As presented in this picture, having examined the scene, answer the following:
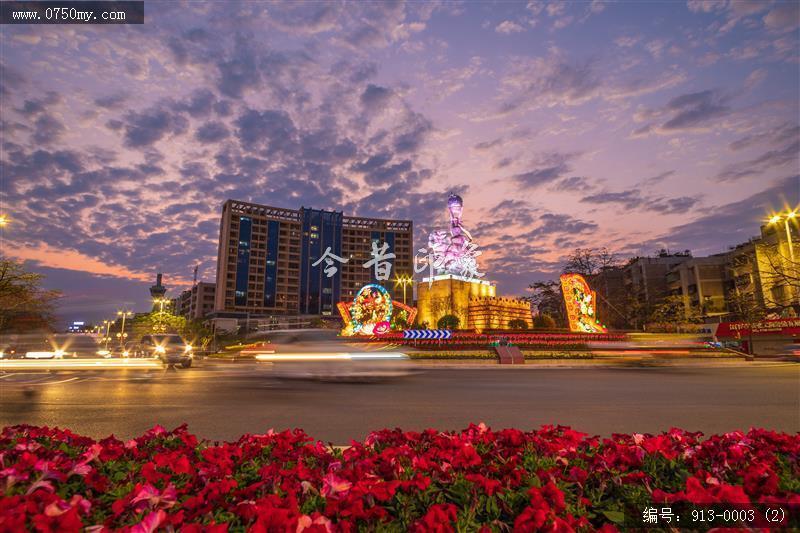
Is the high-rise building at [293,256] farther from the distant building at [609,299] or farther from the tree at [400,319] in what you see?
the tree at [400,319]

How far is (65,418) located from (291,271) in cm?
11481

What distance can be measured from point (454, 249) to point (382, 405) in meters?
42.1

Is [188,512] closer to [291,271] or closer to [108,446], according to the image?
[108,446]

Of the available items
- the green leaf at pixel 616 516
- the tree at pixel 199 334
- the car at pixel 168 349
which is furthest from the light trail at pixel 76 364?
the tree at pixel 199 334

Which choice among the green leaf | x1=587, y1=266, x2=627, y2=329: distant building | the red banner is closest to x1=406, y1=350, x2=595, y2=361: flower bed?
the red banner

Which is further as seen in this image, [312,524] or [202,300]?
[202,300]

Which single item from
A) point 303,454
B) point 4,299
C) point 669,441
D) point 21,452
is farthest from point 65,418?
point 4,299

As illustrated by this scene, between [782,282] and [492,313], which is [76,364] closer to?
[782,282]

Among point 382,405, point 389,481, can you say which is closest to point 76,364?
point 382,405

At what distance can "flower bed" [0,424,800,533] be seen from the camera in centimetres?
222

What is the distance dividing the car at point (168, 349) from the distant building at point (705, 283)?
191 feet

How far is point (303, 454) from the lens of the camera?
371 centimetres

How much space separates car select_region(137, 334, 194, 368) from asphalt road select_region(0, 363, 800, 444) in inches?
217

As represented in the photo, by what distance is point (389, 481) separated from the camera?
2.98 m
